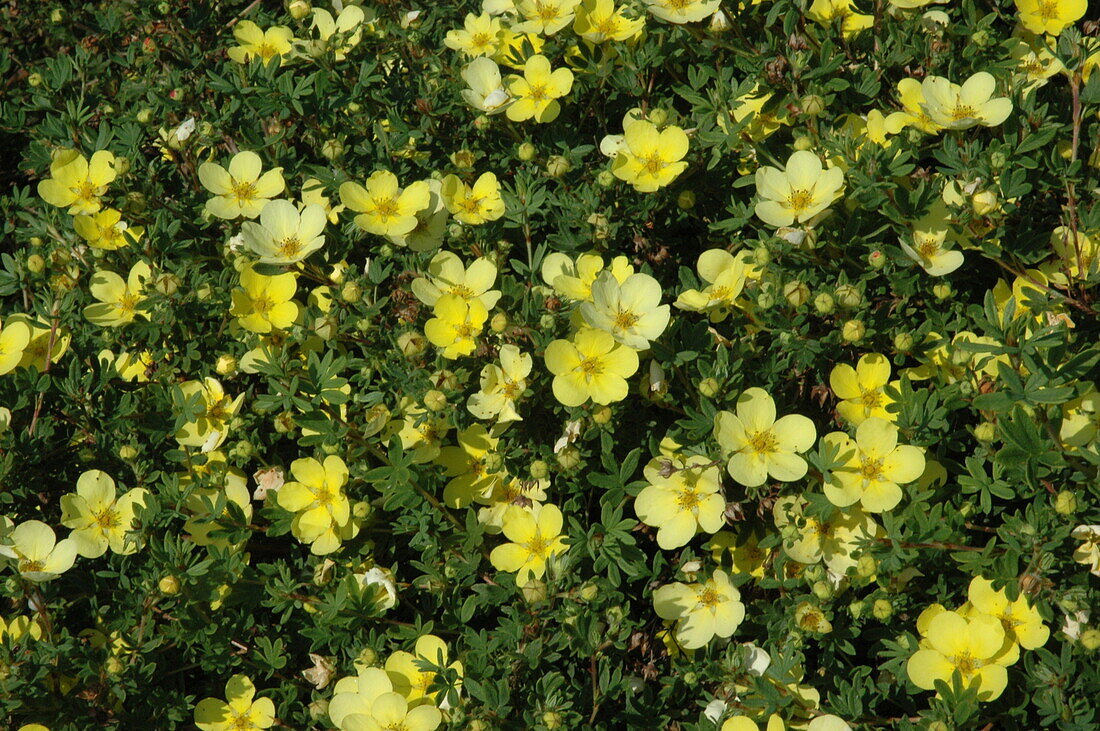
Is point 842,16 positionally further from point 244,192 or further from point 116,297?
point 116,297

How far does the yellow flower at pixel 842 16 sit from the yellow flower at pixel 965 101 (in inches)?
16.2

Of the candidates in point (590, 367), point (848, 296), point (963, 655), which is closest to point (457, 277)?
point (590, 367)

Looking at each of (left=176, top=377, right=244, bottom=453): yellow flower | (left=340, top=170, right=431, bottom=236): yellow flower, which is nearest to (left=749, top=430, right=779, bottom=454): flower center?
(left=340, top=170, right=431, bottom=236): yellow flower

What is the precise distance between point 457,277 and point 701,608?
1209mm

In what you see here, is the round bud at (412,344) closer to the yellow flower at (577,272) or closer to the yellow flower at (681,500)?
the yellow flower at (577,272)

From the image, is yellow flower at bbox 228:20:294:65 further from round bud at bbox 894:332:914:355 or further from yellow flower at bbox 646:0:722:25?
round bud at bbox 894:332:914:355

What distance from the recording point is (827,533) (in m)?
2.61

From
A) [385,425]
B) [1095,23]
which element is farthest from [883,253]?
[385,425]

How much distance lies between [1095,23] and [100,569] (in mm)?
3752

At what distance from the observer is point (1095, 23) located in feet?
10.3

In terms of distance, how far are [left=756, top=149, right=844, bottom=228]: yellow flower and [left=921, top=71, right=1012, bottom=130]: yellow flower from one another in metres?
0.36

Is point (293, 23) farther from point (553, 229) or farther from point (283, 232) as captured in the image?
point (553, 229)

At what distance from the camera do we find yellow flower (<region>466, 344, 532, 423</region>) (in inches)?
105

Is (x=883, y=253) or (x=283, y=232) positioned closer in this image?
(x=883, y=253)
